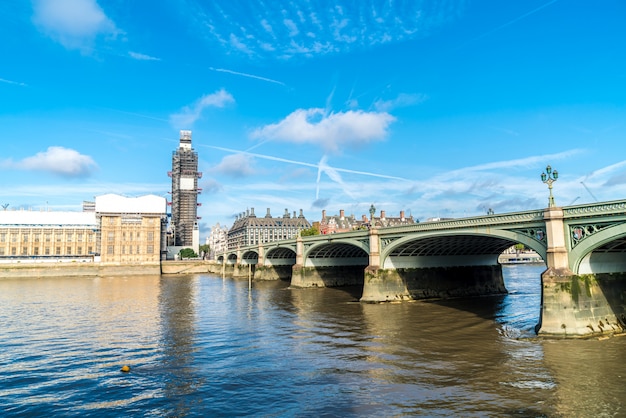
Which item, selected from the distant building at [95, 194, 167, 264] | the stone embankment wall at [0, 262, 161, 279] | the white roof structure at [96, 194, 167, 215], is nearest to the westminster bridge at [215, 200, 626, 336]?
the stone embankment wall at [0, 262, 161, 279]

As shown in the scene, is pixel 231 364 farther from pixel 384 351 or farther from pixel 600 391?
pixel 600 391

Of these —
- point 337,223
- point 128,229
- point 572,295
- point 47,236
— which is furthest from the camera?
point 337,223

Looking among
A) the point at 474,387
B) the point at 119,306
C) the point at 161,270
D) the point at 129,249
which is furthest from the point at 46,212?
the point at 474,387

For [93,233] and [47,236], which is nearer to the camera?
[47,236]

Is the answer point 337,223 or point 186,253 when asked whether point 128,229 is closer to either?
point 186,253

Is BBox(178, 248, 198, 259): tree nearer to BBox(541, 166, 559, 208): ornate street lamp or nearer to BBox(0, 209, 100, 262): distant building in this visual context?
BBox(0, 209, 100, 262): distant building

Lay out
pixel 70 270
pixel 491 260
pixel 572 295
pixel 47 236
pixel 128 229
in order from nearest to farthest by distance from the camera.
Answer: pixel 572 295
pixel 491 260
pixel 70 270
pixel 128 229
pixel 47 236

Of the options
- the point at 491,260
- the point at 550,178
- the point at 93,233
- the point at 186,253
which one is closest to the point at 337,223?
the point at 186,253

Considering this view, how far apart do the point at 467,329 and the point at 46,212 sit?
14883cm

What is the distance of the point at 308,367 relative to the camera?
70.6 ft

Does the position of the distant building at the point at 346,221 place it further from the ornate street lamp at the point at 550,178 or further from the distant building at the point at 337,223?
the ornate street lamp at the point at 550,178

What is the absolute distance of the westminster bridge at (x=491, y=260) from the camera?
2636 cm

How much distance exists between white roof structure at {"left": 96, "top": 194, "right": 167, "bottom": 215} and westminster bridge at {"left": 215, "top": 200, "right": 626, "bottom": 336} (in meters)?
75.3

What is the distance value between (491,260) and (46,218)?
452ft
